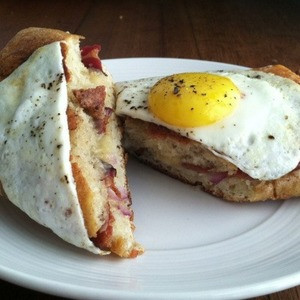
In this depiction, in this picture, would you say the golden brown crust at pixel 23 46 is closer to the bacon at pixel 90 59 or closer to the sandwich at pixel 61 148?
the sandwich at pixel 61 148

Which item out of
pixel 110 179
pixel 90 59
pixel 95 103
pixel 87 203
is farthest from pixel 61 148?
pixel 90 59

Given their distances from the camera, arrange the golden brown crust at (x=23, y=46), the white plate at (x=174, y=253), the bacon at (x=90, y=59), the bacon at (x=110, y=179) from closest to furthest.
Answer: the white plate at (x=174, y=253) → the bacon at (x=110, y=179) → the golden brown crust at (x=23, y=46) → the bacon at (x=90, y=59)

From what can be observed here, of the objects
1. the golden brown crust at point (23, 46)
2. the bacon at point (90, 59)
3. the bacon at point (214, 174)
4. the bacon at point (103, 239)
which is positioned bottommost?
the bacon at point (214, 174)

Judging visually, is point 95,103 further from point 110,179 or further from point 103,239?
point 103,239

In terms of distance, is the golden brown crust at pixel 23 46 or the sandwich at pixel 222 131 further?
the golden brown crust at pixel 23 46

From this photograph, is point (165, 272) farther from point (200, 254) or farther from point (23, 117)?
point (23, 117)

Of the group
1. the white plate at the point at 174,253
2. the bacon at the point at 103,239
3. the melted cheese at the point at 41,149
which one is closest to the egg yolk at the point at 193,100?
the white plate at the point at 174,253

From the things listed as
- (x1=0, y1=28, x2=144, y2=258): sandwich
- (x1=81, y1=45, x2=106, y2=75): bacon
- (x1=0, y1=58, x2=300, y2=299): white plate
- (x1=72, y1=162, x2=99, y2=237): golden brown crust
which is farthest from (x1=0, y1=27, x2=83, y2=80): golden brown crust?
(x1=72, y1=162, x2=99, y2=237): golden brown crust
